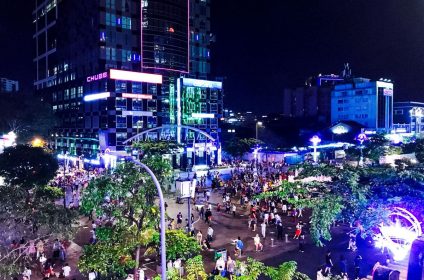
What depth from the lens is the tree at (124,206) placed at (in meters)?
11.6

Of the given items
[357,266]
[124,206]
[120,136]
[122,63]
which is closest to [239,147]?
[120,136]

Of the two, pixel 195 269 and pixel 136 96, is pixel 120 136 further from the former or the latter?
pixel 195 269

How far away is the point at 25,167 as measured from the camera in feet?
101

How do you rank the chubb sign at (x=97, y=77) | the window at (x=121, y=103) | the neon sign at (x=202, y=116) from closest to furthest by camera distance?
the chubb sign at (x=97, y=77) < the window at (x=121, y=103) < the neon sign at (x=202, y=116)

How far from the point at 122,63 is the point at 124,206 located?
53.0m

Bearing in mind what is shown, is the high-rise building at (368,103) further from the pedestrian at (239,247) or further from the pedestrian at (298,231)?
the pedestrian at (239,247)

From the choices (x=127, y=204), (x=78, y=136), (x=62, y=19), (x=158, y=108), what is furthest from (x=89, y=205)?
(x=62, y=19)

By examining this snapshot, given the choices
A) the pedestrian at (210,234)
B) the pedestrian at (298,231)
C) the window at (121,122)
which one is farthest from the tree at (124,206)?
the window at (121,122)

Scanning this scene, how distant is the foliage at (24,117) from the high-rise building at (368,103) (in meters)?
71.2

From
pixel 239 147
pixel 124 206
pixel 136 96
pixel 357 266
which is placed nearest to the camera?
pixel 124 206

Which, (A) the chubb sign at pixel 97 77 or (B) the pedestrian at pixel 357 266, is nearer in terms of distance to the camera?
(B) the pedestrian at pixel 357 266

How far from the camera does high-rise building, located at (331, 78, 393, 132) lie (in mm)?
91906

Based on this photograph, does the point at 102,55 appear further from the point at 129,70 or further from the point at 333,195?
the point at 333,195

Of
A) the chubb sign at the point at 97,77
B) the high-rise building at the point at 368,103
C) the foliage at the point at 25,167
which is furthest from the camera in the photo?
the high-rise building at the point at 368,103
